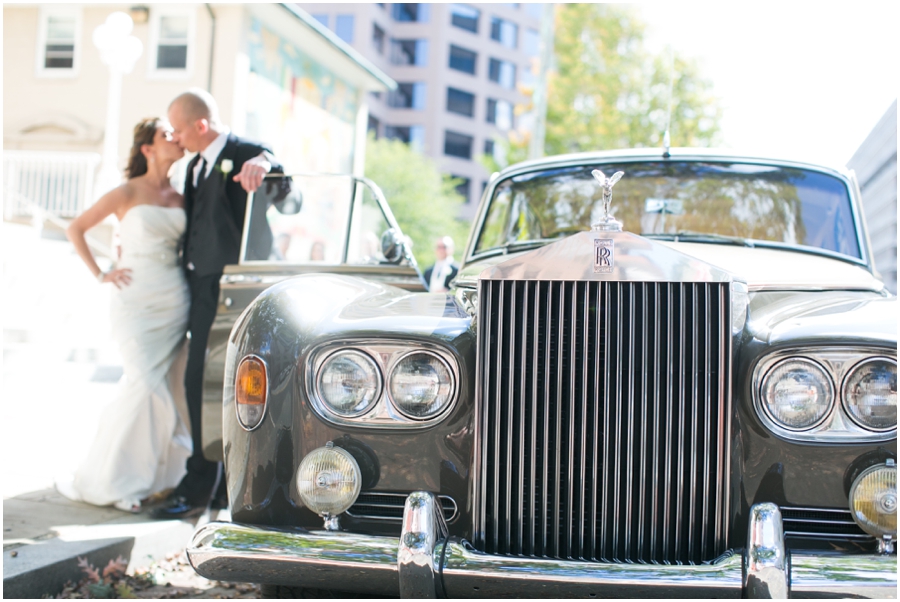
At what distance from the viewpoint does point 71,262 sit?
556 inches

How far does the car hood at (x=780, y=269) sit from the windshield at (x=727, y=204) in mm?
199

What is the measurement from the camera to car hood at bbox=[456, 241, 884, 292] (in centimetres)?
289

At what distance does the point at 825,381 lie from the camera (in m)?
2.17

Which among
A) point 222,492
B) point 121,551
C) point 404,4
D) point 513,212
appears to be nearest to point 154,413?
point 222,492

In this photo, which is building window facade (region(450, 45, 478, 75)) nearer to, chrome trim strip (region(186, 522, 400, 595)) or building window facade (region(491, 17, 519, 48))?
building window facade (region(491, 17, 519, 48))

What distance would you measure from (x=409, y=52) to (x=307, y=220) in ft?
171

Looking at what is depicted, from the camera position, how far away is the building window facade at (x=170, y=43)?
19.2 meters

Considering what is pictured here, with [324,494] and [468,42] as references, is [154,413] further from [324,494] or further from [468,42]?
[468,42]

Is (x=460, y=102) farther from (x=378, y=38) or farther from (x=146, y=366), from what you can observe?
(x=146, y=366)

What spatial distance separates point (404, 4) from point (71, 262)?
43267mm

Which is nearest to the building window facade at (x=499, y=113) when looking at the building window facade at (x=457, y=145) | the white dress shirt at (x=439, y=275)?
the building window facade at (x=457, y=145)

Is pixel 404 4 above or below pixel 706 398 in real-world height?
above

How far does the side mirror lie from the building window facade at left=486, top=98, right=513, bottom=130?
53215 millimetres

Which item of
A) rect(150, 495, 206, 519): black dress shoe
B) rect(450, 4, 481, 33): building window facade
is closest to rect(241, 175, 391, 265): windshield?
rect(150, 495, 206, 519): black dress shoe
